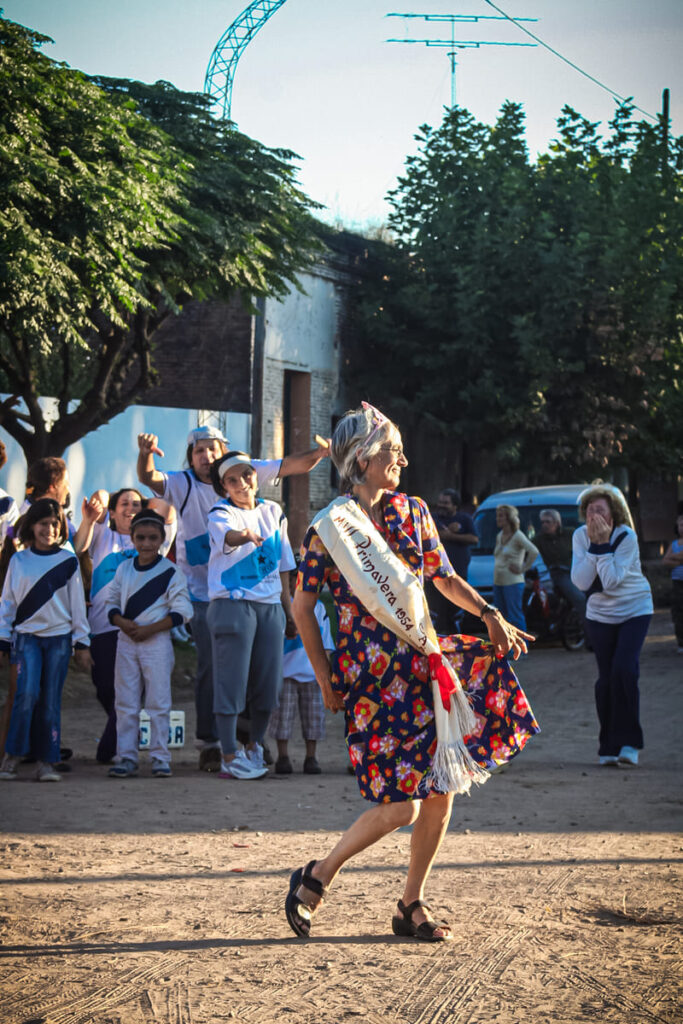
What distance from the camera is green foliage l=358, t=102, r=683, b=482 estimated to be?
28.1m

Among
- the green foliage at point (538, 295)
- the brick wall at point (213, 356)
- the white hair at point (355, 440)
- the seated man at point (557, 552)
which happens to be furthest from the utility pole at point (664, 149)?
the white hair at point (355, 440)

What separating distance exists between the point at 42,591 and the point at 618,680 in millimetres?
4113

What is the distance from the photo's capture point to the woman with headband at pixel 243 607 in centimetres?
825

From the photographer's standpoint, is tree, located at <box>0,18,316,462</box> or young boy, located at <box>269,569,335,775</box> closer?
young boy, located at <box>269,569,335,775</box>

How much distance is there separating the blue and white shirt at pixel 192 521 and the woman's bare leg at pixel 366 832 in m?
4.10

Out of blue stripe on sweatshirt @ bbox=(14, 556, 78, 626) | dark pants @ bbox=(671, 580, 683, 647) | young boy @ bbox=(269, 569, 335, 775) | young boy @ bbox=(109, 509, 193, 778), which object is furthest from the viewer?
dark pants @ bbox=(671, 580, 683, 647)

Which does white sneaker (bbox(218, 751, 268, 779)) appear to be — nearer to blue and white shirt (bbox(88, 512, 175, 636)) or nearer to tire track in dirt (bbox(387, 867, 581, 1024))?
blue and white shirt (bbox(88, 512, 175, 636))

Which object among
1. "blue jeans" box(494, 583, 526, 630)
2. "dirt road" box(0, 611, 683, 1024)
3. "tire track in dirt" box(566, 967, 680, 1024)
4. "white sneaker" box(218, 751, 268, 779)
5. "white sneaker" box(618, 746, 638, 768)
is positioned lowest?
"white sneaker" box(618, 746, 638, 768)

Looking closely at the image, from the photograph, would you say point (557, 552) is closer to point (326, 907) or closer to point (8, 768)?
point (8, 768)

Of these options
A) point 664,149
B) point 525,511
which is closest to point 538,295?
point 664,149

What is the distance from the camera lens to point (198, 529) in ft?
29.6

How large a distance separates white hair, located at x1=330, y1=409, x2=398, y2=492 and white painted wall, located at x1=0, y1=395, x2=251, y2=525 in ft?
46.6

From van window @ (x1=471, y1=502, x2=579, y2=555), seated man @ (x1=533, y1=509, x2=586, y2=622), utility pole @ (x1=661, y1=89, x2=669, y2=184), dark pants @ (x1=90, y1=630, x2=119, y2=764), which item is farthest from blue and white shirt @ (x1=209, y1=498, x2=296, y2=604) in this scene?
utility pole @ (x1=661, y1=89, x2=669, y2=184)

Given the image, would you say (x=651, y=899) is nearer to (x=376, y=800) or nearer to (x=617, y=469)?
(x=376, y=800)
